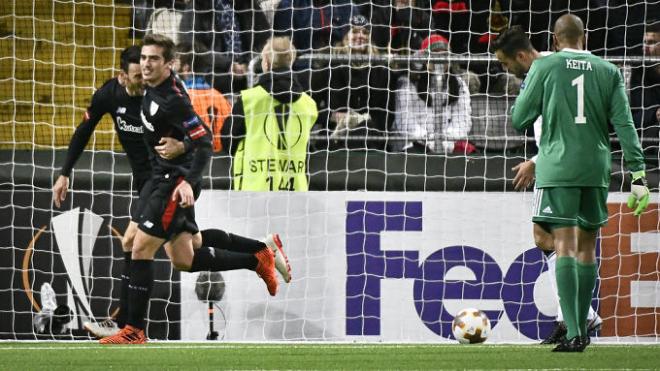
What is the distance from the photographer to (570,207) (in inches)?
256

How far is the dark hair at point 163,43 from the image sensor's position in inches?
304

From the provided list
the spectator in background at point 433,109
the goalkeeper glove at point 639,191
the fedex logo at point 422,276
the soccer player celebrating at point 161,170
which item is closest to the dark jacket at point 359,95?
the spectator in background at point 433,109

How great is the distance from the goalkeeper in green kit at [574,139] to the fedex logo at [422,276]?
2.72m

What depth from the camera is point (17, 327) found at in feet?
Result: 30.5

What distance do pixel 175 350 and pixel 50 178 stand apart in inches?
103

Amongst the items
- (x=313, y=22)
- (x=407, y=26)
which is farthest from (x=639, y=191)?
(x=313, y=22)

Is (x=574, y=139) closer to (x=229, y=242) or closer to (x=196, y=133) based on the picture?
(x=196, y=133)

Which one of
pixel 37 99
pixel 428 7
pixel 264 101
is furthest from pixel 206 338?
pixel 428 7

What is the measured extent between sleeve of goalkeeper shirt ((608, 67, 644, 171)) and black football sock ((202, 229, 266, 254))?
313 centimetres

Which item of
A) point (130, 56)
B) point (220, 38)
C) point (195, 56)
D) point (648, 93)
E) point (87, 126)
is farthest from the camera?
point (220, 38)

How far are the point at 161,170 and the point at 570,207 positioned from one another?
273 centimetres

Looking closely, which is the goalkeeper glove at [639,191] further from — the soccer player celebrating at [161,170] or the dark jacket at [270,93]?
the dark jacket at [270,93]

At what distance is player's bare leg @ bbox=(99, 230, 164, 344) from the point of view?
7.82 meters

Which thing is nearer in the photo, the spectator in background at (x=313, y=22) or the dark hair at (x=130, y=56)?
the dark hair at (x=130, y=56)
